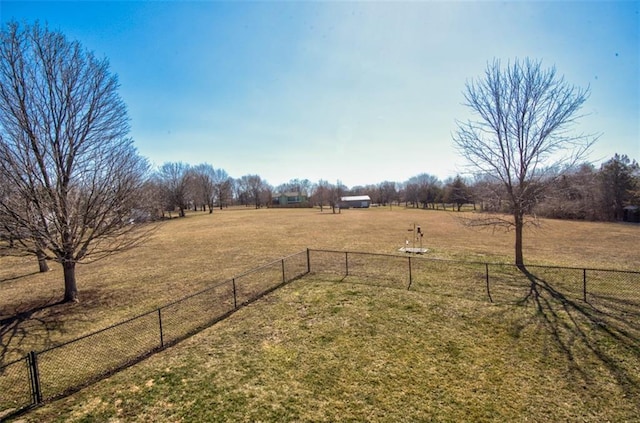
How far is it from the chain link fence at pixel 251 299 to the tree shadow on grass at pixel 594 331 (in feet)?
0.56

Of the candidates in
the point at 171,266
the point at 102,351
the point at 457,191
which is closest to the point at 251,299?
the point at 102,351

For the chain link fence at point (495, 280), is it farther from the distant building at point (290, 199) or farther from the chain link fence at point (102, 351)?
the distant building at point (290, 199)

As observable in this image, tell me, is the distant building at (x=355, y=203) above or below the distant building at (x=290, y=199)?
below

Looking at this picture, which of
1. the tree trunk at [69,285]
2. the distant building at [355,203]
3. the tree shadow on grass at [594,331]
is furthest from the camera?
the distant building at [355,203]

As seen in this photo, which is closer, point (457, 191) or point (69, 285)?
point (69, 285)

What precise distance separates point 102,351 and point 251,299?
4.40 m

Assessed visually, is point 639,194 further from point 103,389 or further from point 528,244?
point 103,389

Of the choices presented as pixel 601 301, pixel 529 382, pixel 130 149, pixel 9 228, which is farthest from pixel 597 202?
pixel 9 228

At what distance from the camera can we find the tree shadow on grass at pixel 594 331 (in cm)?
581

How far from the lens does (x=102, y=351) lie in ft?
23.5

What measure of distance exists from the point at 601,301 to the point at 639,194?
34881mm

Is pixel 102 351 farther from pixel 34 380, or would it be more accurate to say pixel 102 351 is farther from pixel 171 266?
pixel 171 266

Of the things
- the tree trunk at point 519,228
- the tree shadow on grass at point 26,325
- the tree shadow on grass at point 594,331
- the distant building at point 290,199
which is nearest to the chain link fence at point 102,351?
the tree shadow on grass at point 26,325

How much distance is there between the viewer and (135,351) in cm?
712
